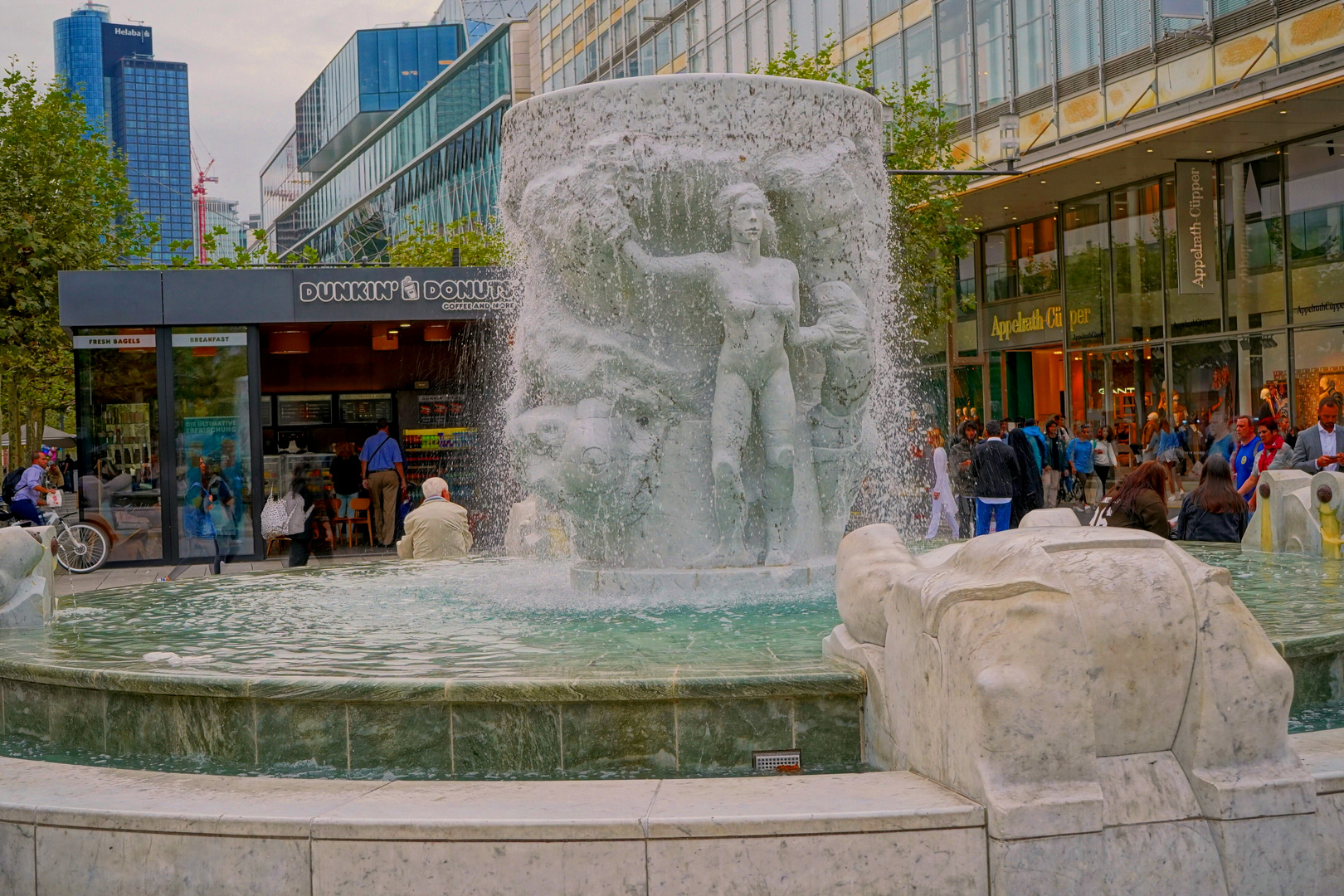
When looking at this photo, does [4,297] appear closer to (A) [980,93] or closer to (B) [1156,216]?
(A) [980,93]

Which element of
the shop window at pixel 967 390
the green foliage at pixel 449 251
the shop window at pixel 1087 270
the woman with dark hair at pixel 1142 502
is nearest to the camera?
the woman with dark hair at pixel 1142 502

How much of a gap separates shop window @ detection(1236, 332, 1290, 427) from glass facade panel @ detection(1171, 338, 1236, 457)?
0.28 metres

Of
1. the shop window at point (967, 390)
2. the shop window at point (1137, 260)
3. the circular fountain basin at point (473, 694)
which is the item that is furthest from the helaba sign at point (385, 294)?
the shop window at point (967, 390)

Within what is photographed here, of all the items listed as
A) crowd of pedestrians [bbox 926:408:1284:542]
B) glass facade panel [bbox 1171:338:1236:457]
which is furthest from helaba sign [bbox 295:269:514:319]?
glass facade panel [bbox 1171:338:1236:457]

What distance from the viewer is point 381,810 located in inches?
143

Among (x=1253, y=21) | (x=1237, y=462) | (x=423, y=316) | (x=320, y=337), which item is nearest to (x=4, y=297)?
(x=320, y=337)

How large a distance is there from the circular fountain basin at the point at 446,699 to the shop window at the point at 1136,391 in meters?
20.4

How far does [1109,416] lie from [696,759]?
23.9 m

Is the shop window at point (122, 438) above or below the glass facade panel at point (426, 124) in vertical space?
below

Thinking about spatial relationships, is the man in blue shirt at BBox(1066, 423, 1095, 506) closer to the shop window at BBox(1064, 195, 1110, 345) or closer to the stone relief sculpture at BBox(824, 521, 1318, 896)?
the shop window at BBox(1064, 195, 1110, 345)

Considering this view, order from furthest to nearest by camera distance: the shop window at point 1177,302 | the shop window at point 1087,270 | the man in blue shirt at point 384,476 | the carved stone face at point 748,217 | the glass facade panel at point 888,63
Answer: the glass facade panel at point 888,63 → the shop window at point 1087,270 → the shop window at point 1177,302 → the man in blue shirt at point 384,476 → the carved stone face at point 748,217

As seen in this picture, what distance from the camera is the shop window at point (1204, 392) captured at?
23172 mm

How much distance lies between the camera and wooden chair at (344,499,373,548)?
19.2m

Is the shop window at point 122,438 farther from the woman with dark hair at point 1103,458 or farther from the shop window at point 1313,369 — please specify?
the shop window at point 1313,369
